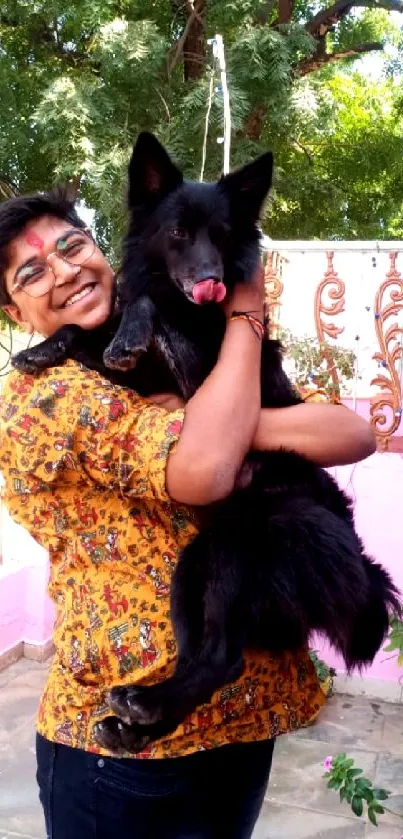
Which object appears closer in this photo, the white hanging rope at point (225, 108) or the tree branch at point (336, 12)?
the white hanging rope at point (225, 108)

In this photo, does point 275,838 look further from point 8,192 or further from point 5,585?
point 8,192

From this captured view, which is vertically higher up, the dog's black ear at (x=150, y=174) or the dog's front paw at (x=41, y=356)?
the dog's black ear at (x=150, y=174)

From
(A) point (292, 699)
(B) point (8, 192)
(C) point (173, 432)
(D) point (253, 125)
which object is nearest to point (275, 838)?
(A) point (292, 699)

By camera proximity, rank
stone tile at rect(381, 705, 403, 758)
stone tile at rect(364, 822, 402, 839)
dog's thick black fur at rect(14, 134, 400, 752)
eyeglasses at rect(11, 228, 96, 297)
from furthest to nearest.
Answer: stone tile at rect(381, 705, 403, 758) → stone tile at rect(364, 822, 402, 839) → eyeglasses at rect(11, 228, 96, 297) → dog's thick black fur at rect(14, 134, 400, 752)

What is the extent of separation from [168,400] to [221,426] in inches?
10.5

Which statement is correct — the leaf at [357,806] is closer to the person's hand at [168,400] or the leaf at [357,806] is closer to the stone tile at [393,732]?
the person's hand at [168,400]

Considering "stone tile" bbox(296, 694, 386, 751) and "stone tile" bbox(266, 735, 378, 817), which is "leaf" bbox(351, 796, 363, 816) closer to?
"stone tile" bbox(266, 735, 378, 817)

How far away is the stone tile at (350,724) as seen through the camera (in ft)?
11.1

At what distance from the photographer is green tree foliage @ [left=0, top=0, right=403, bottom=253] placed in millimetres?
6434

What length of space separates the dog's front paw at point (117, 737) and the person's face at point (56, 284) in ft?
2.50

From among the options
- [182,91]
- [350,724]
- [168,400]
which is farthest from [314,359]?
[182,91]

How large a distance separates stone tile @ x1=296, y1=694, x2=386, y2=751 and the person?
86.7 inches

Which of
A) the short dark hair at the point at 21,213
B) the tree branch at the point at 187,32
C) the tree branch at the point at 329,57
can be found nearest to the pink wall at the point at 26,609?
the short dark hair at the point at 21,213

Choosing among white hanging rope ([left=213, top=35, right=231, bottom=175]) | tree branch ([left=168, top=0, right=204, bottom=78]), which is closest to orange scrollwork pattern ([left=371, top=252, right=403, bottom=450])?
white hanging rope ([left=213, top=35, right=231, bottom=175])
